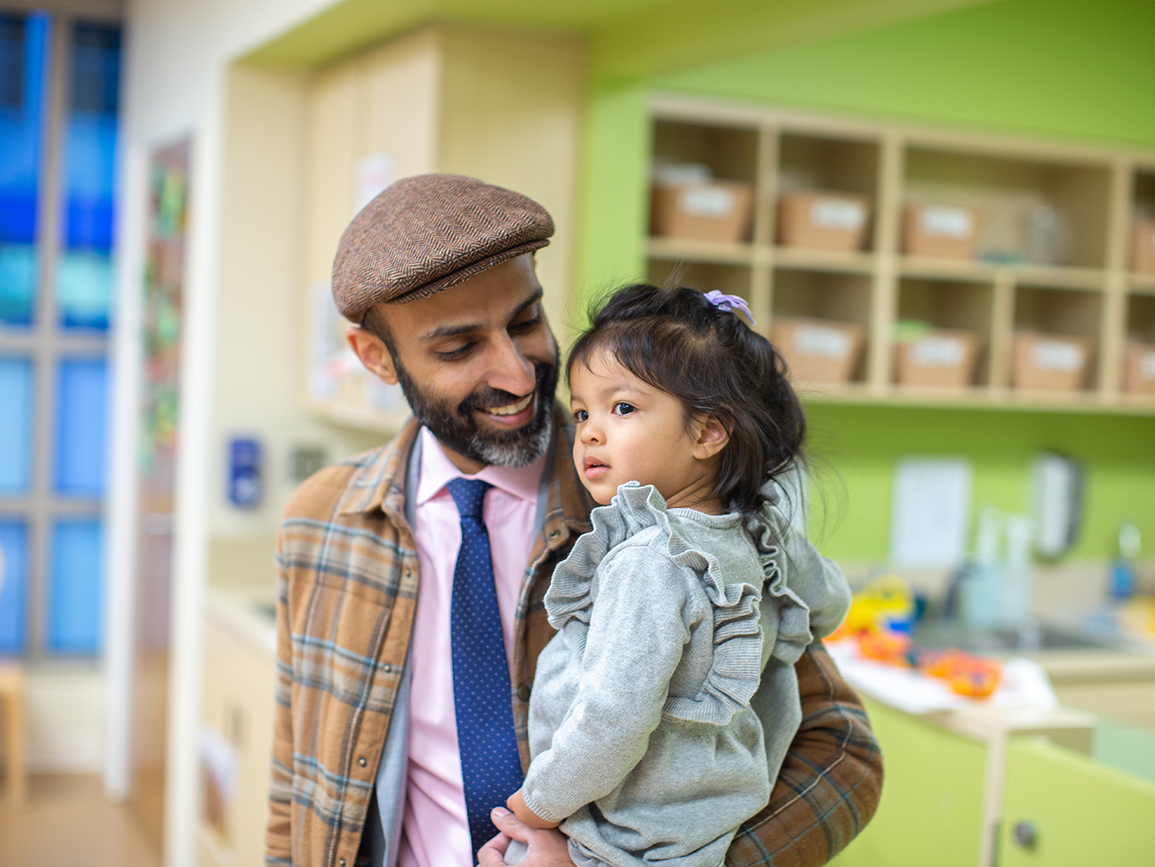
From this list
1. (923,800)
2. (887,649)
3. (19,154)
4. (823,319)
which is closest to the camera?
(923,800)

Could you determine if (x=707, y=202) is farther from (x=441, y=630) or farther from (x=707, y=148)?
(x=441, y=630)

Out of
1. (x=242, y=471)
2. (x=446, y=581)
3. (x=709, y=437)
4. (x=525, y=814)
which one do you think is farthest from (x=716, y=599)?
(x=242, y=471)

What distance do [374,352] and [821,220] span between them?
7.92 feet

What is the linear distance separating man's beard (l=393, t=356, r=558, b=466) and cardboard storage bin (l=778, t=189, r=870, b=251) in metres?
2.41

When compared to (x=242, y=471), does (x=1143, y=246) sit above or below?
above

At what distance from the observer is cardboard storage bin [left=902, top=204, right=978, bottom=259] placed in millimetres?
3834

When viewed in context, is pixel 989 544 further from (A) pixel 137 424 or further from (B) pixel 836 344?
(A) pixel 137 424

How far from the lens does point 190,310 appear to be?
12.8 feet

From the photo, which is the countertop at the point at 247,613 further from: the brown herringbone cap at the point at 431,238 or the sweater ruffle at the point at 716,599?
the sweater ruffle at the point at 716,599

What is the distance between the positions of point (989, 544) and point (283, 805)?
→ 3.25 meters

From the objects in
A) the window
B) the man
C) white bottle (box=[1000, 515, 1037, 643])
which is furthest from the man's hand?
the window

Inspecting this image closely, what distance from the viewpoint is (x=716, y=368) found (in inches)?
48.7

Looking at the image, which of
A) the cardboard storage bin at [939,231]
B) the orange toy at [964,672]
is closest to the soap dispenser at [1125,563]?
the cardboard storage bin at [939,231]

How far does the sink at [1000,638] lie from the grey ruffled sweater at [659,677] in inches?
103
